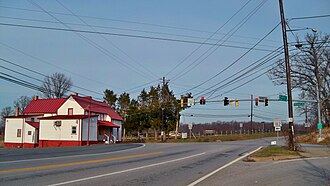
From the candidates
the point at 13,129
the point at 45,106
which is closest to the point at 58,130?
the point at 13,129

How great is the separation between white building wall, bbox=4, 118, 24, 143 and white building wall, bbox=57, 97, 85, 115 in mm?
6062

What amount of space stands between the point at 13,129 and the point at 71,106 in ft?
32.6

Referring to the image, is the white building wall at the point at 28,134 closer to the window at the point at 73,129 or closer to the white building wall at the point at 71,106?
the white building wall at the point at 71,106

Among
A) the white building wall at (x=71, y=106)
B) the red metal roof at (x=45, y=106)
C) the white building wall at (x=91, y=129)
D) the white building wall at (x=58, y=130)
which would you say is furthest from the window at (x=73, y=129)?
the red metal roof at (x=45, y=106)

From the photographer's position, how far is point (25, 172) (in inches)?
511

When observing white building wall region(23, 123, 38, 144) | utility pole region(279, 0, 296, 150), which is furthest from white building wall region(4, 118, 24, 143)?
utility pole region(279, 0, 296, 150)

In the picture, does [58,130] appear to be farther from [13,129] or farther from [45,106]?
[45,106]

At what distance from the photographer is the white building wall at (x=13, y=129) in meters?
53.2

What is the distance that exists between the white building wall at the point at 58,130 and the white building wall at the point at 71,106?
17.1 ft

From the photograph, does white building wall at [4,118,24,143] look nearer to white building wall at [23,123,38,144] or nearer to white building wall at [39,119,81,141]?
white building wall at [23,123,38,144]

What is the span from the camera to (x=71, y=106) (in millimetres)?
53688

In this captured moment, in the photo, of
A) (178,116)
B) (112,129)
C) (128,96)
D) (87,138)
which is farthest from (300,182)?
(128,96)

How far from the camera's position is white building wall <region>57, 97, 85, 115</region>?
5284 cm

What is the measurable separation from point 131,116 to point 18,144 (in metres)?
25.5
